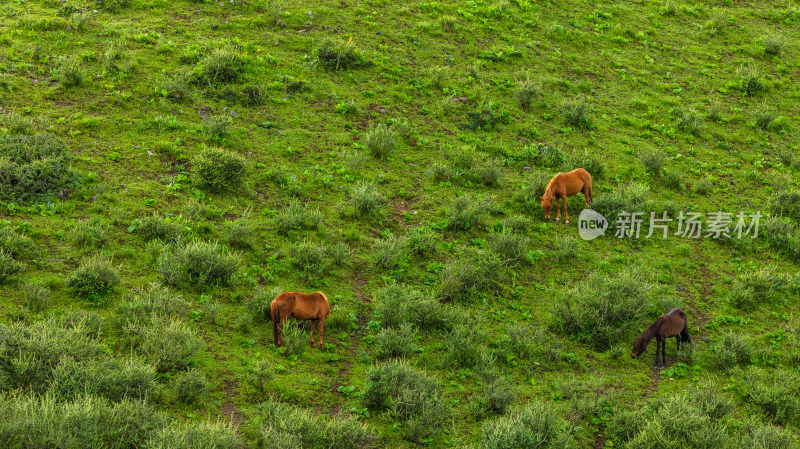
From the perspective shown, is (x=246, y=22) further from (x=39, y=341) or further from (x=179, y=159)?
(x=39, y=341)

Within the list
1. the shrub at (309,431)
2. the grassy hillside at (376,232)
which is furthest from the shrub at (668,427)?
the shrub at (309,431)

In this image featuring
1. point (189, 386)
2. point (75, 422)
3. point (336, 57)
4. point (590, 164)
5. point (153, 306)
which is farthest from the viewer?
Result: point (336, 57)

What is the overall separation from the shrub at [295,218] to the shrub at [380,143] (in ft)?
12.6

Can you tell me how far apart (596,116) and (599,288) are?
35.9 feet

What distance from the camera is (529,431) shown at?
9.23m

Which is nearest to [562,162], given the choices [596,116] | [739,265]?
[596,116]

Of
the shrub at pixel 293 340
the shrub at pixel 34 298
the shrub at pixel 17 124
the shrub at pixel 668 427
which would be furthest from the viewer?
the shrub at pixel 17 124

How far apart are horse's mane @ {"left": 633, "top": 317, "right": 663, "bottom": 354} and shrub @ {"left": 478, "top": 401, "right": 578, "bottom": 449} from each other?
10.4 feet

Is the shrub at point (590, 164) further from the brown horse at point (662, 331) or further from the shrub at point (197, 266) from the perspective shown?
the shrub at point (197, 266)

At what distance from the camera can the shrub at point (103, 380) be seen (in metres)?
8.61

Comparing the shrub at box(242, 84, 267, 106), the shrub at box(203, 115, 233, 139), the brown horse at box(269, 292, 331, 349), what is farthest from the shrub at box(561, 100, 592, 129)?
the brown horse at box(269, 292, 331, 349)

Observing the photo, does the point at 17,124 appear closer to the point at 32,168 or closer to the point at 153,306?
the point at 32,168

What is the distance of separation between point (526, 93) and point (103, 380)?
17539 millimetres

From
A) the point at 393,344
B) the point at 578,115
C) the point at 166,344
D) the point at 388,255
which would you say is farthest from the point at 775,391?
the point at 578,115
